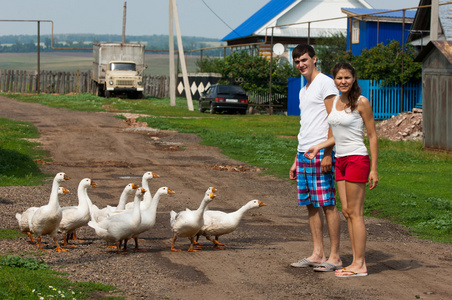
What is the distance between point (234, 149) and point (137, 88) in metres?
28.5

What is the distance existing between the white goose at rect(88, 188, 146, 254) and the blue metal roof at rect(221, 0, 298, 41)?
4643 centimetres

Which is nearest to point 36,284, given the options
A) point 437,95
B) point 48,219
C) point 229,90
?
point 48,219

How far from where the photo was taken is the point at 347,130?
249 inches

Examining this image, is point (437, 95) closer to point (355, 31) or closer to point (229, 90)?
point (229, 90)

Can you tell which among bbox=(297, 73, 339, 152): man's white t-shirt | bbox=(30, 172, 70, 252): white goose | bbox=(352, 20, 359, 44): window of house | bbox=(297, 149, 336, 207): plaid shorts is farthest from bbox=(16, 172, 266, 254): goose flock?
bbox=(352, 20, 359, 44): window of house

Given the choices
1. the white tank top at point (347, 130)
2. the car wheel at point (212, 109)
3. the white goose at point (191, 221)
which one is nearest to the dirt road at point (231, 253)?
the white goose at point (191, 221)

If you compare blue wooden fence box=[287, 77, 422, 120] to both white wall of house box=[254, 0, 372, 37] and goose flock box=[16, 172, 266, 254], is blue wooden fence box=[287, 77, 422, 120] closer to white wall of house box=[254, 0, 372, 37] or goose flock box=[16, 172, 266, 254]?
goose flock box=[16, 172, 266, 254]

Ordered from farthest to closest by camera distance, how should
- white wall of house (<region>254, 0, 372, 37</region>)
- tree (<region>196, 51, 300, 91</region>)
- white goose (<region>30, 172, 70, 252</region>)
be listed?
1. white wall of house (<region>254, 0, 372, 37</region>)
2. tree (<region>196, 51, 300, 91</region>)
3. white goose (<region>30, 172, 70, 252</region>)

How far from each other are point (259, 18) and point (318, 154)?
52.8m

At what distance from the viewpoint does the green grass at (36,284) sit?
19.1 ft

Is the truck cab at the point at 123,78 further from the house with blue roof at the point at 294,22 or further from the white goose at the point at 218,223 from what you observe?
the white goose at the point at 218,223

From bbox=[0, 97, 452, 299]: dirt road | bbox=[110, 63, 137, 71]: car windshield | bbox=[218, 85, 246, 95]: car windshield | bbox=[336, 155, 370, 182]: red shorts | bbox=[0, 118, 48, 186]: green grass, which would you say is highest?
bbox=[110, 63, 137, 71]: car windshield

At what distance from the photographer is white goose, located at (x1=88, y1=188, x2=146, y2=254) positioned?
26.2 ft

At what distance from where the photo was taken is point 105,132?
83.9ft
